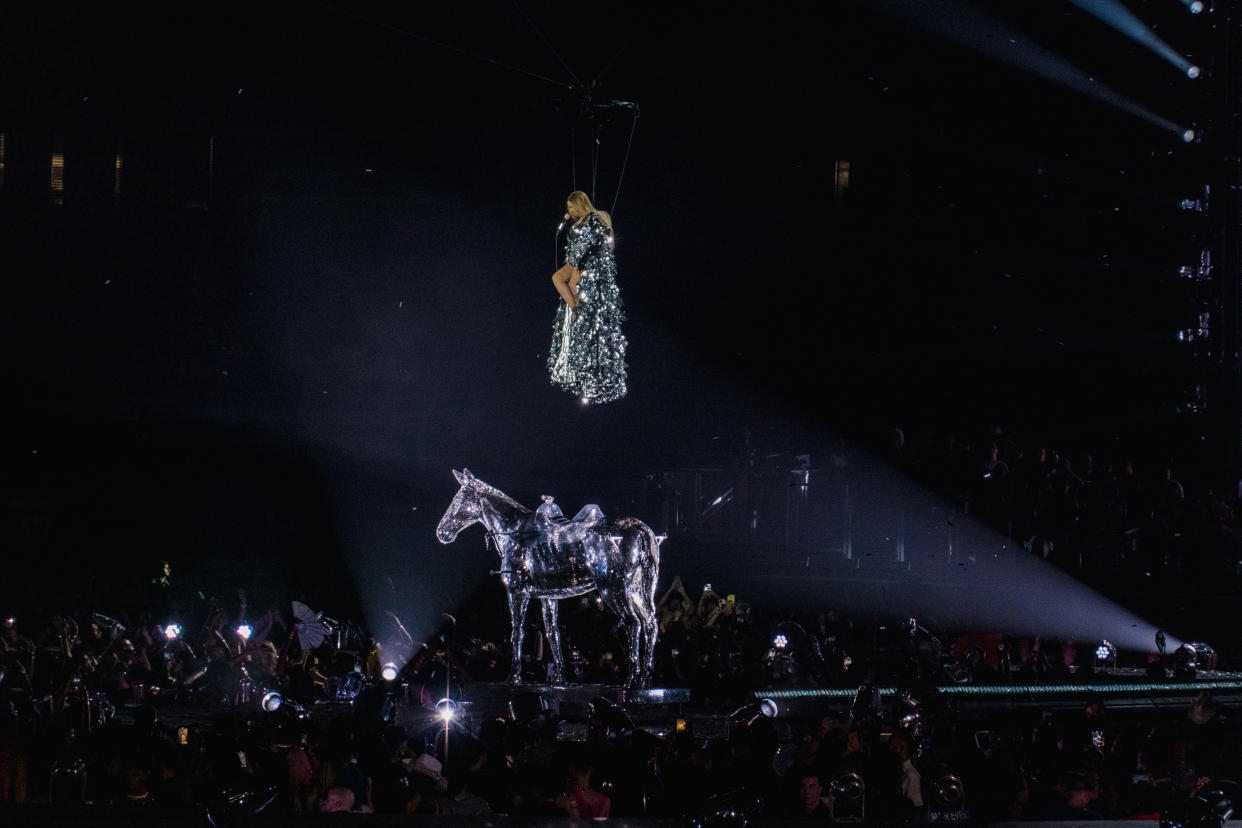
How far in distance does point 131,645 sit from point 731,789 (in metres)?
9.25

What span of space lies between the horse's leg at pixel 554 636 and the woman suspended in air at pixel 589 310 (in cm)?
213

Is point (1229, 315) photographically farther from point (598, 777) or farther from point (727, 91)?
point (598, 777)

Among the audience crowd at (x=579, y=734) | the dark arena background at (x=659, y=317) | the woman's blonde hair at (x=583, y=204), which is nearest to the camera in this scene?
the audience crowd at (x=579, y=734)

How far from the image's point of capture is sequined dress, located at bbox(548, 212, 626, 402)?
10.3 m

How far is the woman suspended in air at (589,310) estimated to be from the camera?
1027 cm

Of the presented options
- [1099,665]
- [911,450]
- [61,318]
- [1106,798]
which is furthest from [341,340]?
[1106,798]

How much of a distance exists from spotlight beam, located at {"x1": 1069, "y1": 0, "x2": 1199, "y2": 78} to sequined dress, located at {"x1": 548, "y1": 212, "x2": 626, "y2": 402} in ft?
25.4

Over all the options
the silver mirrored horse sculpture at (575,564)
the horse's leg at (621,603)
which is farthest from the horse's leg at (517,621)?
the horse's leg at (621,603)

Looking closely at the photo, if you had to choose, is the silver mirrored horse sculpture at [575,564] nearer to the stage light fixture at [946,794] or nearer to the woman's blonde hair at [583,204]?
the woman's blonde hair at [583,204]

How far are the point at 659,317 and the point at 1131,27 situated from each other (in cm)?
656

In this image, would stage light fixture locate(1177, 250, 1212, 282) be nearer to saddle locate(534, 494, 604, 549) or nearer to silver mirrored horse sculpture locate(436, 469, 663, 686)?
silver mirrored horse sculpture locate(436, 469, 663, 686)

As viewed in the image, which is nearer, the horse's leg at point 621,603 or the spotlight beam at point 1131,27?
the horse's leg at point 621,603

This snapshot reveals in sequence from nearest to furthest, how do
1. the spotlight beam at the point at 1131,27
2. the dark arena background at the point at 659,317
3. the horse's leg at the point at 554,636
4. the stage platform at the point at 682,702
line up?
the stage platform at the point at 682,702 < the horse's leg at the point at 554,636 < the dark arena background at the point at 659,317 < the spotlight beam at the point at 1131,27

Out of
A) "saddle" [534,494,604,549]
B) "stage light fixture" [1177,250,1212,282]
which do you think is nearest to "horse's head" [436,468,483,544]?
"saddle" [534,494,604,549]
